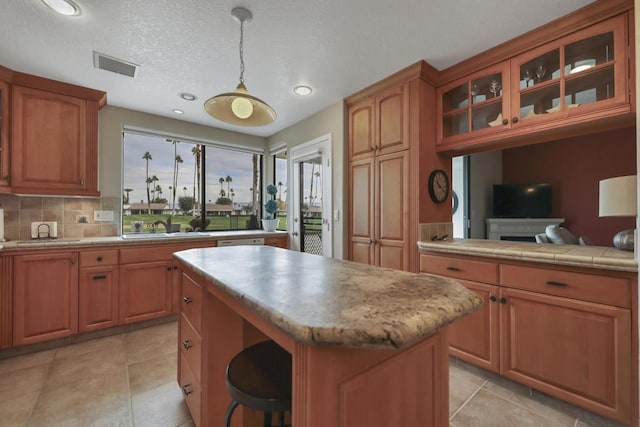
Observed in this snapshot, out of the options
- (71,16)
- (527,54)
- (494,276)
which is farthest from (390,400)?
(71,16)

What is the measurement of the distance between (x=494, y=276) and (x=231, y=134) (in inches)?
146

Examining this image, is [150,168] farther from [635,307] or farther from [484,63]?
[635,307]

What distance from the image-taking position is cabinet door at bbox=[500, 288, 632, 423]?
145 cm

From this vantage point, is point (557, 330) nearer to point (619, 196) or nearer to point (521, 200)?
point (619, 196)

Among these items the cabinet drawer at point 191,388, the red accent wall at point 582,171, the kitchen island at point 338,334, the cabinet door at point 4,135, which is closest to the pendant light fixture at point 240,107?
the kitchen island at point 338,334

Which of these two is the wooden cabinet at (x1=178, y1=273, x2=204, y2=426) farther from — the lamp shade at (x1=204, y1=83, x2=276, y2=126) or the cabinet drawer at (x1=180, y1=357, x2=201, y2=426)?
the lamp shade at (x1=204, y1=83, x2=276, y2=126)

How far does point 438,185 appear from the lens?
8.39ft

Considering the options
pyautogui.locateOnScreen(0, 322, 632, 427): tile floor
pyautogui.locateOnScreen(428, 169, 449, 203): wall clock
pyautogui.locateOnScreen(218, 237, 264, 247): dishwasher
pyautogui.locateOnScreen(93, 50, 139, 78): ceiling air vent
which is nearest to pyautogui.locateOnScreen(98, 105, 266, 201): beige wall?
pyautogui.locateOnScreen(93, 50, 139, 78): ceiling air vent

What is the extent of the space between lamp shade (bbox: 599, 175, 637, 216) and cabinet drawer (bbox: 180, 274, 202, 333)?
7.40 feet

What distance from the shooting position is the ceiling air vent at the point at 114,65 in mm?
2176

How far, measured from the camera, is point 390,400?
75 cm

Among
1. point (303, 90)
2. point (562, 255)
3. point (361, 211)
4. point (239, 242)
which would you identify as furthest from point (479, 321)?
point (239, 242)

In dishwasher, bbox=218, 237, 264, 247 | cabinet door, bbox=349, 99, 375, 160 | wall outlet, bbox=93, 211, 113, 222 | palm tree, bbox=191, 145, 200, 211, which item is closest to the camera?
cabinet door, bbox=349, 99, 375, 160

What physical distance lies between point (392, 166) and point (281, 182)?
2.24 metres
